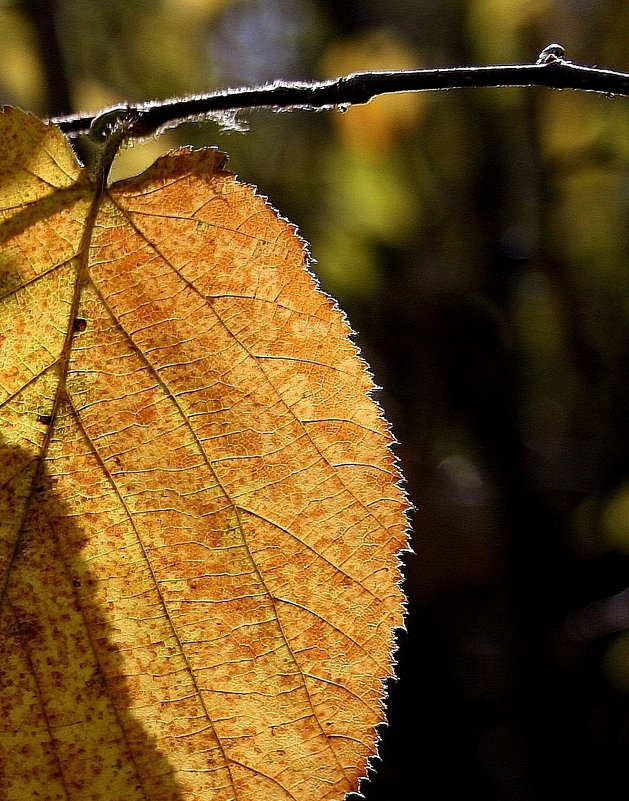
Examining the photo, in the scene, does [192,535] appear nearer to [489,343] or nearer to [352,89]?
[352,89]

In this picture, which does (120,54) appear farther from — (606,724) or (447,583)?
(606,724)

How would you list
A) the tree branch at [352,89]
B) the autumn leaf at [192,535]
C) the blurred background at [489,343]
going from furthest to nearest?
1. the blurred background at [489,343]
2. the autumn leaf at [192,535]
3. the tree branch at [352,89]

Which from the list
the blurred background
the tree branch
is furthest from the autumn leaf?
the blurred background

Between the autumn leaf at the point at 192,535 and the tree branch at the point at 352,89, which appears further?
the autumn leaf at the point at 192,535

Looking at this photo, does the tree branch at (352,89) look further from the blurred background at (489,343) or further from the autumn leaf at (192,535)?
the blurred background at (489,343)

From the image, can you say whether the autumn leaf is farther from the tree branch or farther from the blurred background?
the blurred background

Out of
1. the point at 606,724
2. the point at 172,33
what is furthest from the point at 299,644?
the point at 172,33

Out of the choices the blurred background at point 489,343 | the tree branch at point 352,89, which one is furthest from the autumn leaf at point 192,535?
the blurred background at point 489,343
